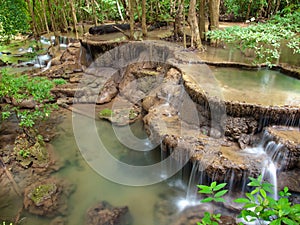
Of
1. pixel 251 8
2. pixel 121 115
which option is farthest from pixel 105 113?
pixel 251 8

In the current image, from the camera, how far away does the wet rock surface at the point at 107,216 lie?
500 centimetres

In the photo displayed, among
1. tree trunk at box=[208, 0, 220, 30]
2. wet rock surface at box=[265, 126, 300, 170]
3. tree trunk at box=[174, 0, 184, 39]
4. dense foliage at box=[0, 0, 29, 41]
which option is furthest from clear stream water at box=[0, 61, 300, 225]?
dense foliage at box=[0, 0, 29, 41]

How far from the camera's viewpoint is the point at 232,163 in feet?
16.3

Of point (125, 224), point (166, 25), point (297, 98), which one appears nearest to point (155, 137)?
point (125, 224)

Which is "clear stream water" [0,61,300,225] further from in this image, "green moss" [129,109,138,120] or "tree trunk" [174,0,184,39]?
"tree trunk" [174,0,184,39]

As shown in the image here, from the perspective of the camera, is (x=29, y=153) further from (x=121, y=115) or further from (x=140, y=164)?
(x=121, y=115)

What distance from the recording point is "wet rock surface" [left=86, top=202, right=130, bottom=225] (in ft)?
16.4

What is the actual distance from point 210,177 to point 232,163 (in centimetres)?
55

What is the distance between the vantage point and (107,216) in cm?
507

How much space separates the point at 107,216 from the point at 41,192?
5.48 feet

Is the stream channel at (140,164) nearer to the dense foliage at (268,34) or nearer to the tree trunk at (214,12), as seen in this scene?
the dense foliage at (268,34)

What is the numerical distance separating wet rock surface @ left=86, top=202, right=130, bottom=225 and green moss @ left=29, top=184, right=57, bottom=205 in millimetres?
1051

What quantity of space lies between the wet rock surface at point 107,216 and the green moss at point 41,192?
3.45 feet

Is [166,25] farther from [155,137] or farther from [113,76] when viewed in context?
[155,137]
